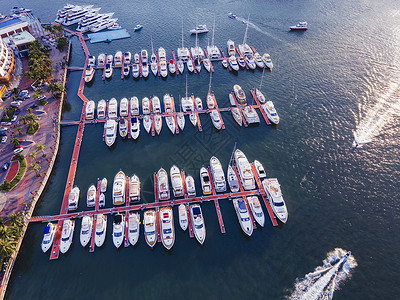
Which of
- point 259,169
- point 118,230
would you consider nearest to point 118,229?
point 118,230

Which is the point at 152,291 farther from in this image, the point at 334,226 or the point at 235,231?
the point at 334,226

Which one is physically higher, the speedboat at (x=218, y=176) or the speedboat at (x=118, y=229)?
the speedboat at (x=218, y=176)

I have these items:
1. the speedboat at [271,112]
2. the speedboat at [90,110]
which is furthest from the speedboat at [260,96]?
the speedboat at [90,110]

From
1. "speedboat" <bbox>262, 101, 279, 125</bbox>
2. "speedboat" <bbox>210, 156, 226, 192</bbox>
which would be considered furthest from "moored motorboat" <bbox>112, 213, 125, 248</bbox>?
"speedboat" <bbox>262, 101, 279, 125</bbox>

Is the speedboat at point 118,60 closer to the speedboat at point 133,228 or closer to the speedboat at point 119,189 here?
the speedboat at point 119,189

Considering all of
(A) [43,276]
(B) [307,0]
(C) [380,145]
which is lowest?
(A) [43,276]

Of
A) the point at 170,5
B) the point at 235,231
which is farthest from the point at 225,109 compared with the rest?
the point at 170,5
